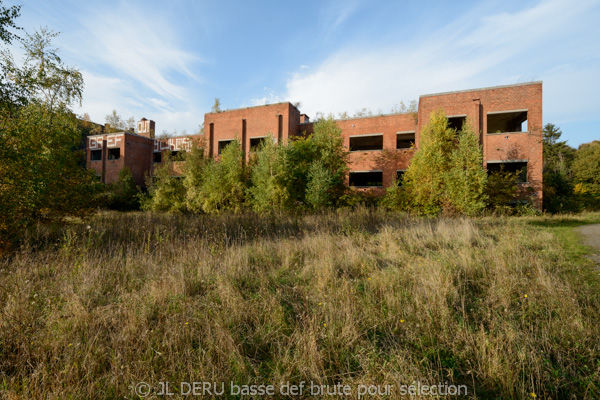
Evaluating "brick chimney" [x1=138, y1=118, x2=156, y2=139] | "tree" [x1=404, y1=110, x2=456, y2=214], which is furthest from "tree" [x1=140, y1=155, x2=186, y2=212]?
"brick chimney" [x1=138, y1=118, x2=156, y2=139]

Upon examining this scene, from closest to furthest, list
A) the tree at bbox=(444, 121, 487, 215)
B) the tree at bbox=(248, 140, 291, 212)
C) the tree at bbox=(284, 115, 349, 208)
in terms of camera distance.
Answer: the tree at bbox=(444, 121, 487, 215)
the tree at bbox=(248, 140, 291, 212)
the tree at bbox=(284, 115, 349, 208)

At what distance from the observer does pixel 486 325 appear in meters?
3.11

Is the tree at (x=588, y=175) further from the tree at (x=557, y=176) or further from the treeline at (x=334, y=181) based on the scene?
the treeline at (x=334, y=181)

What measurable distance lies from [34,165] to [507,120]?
107 feet

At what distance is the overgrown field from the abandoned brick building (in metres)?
17.2

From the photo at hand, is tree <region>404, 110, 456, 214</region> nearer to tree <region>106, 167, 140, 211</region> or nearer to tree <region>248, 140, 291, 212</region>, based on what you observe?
tree <region>248, 140, 291, 212</region>

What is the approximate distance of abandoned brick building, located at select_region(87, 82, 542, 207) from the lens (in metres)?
19.4

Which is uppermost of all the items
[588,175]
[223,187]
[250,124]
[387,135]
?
[250,124]

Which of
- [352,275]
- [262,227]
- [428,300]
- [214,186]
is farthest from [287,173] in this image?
[428,300]

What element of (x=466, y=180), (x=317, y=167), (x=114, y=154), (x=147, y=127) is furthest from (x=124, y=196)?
(x=466, y=180)

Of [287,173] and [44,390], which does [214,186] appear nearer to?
[287,173]

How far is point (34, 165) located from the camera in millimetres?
6574

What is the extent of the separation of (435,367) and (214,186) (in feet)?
65.5

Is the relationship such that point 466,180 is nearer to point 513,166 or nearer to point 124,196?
point 513,166
